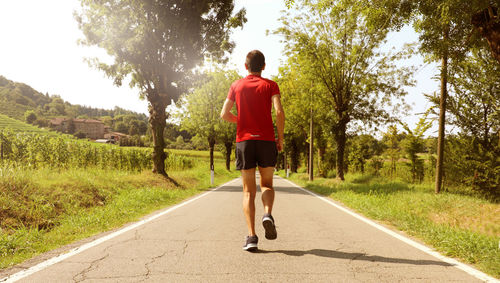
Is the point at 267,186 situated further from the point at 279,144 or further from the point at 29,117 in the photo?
the point at 29,117

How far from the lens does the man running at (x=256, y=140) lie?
3654 mm

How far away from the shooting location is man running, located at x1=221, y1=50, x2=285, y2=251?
12.0ft

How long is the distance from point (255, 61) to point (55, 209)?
5.08 meters

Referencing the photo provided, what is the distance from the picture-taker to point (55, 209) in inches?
236

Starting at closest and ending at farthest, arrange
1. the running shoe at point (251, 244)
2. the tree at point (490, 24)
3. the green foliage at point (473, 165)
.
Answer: the running shoe at point (251, 244)
the tree at point (490, 24)
the green foliage at point (473, 165)

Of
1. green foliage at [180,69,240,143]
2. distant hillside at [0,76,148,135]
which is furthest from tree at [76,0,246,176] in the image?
distant hillside at [0,76,148,135]

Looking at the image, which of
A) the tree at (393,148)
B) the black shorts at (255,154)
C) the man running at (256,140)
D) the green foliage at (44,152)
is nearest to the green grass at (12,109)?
the green foliage at (44,152)

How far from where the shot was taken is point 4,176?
603 centimetres

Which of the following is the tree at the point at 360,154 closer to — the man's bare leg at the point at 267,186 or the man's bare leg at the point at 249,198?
the man's bare leg at the point at 267,186

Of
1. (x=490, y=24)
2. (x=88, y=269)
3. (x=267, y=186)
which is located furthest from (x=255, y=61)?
(x=490, y=24)

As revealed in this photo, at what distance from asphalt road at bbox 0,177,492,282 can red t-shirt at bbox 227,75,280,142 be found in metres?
1.43

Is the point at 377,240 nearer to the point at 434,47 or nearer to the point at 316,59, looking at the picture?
the point at 434,47

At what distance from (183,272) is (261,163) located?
1496 millimetres

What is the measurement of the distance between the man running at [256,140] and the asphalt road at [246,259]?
0.44 m
